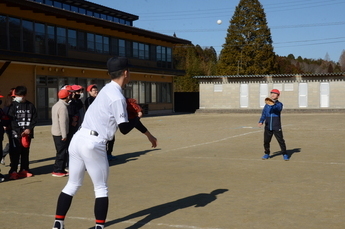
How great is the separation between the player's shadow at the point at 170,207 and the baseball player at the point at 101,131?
102 centimetres

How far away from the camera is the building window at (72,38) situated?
33750mm

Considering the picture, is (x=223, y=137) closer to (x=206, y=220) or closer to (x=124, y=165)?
(x=124, y=165)

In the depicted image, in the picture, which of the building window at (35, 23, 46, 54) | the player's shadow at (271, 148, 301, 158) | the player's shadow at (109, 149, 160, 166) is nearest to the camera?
the player's shadow at (109, 149, 160, 166)

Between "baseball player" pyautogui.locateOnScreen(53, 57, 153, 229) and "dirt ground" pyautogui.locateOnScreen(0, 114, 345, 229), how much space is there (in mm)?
990

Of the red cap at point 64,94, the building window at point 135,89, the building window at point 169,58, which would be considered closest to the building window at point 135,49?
the building window at point 135,89

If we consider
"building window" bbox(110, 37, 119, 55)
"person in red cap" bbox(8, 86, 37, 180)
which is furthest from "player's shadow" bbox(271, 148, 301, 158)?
"building window" bbox(110, 37, 119, 55)

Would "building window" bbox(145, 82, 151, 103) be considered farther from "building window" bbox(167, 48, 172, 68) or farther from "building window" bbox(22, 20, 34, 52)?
"building window" bbox(22, 20, 34, 52)

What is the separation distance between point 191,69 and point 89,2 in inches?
795

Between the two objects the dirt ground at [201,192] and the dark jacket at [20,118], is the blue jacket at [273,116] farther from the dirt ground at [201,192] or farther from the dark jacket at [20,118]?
the dark jacket at [20,118]

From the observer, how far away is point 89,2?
51.7 metres

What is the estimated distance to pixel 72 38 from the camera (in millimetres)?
34125

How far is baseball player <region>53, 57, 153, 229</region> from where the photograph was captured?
188 inches

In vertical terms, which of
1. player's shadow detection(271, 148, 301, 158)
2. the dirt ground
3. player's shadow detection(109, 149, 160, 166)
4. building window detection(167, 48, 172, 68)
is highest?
building window detection(167, 48, 172, 68)

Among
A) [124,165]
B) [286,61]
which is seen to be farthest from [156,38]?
[286,61]
